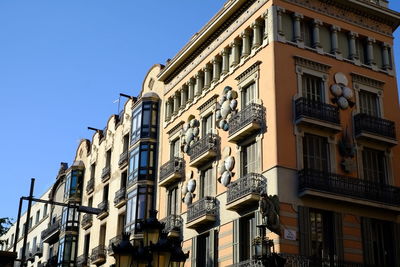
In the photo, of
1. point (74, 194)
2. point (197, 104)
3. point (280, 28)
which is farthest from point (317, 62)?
point (74, 194)

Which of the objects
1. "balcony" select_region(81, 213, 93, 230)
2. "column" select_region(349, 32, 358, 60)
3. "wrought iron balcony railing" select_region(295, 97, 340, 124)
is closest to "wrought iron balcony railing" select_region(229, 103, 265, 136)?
"wrought iron balcony railing" select_region(295, 97, 340, 124)

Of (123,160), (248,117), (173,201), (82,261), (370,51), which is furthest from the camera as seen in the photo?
(82,261)

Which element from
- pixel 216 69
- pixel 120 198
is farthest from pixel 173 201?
pixel 216 69

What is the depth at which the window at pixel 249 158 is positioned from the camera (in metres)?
27.0

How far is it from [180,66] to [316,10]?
9.34 metres

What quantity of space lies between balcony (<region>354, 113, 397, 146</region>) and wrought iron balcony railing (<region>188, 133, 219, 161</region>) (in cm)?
652

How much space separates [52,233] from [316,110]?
29907mm

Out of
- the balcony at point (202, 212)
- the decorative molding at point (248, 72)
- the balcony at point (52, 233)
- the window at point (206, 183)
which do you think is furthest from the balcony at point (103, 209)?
the decorative molding at point (248, 72)

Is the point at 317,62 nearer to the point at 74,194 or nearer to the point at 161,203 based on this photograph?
the point at 161,203

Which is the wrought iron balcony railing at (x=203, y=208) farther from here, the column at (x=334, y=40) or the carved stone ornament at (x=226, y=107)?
the column at (x=334, y=40)

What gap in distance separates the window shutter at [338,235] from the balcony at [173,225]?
889 centimetres

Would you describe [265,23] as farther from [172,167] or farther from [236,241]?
[236,241]

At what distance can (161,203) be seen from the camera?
3434 centimetres

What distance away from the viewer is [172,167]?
33375 millimetres
